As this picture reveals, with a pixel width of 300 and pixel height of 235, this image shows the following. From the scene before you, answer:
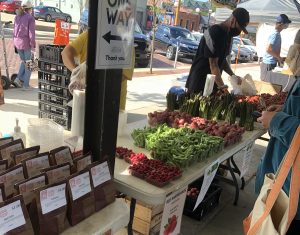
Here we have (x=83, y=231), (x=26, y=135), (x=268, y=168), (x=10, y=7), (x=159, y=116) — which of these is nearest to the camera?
(x=83, y=231)

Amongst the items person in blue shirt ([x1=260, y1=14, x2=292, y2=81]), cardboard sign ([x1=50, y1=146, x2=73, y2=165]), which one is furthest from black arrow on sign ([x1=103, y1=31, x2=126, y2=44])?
person in blue shirt ([x1=260, y1=14, x2=292, y2=81])

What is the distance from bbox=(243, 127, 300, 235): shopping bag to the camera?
5.06 feet

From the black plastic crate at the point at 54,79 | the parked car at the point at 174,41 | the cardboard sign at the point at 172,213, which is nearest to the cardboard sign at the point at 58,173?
the cardboard sign at the point at 172,213

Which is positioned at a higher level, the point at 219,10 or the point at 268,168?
the point at 219,10

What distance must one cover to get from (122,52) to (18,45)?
242 inches

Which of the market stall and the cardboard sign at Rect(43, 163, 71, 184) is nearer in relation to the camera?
the cardboard sign at Rect(43, 163, 71, 184)

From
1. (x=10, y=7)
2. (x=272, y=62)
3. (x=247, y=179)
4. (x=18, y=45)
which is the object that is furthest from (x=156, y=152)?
(x=10, y=7)

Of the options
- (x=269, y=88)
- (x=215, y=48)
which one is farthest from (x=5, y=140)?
(x=269, y=88)

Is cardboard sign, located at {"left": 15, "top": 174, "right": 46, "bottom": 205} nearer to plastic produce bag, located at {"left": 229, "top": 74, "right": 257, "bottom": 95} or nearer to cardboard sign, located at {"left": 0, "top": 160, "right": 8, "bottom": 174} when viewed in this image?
cardboard sign, located at {"left": 0, "top": 160, "right": 8, "bottom": 174}

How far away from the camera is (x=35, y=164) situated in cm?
157

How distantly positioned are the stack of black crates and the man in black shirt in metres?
1.46

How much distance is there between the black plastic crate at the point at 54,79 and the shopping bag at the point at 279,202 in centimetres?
245

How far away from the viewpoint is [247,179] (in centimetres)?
448

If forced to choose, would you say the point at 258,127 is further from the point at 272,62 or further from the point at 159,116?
the point at 272,62
